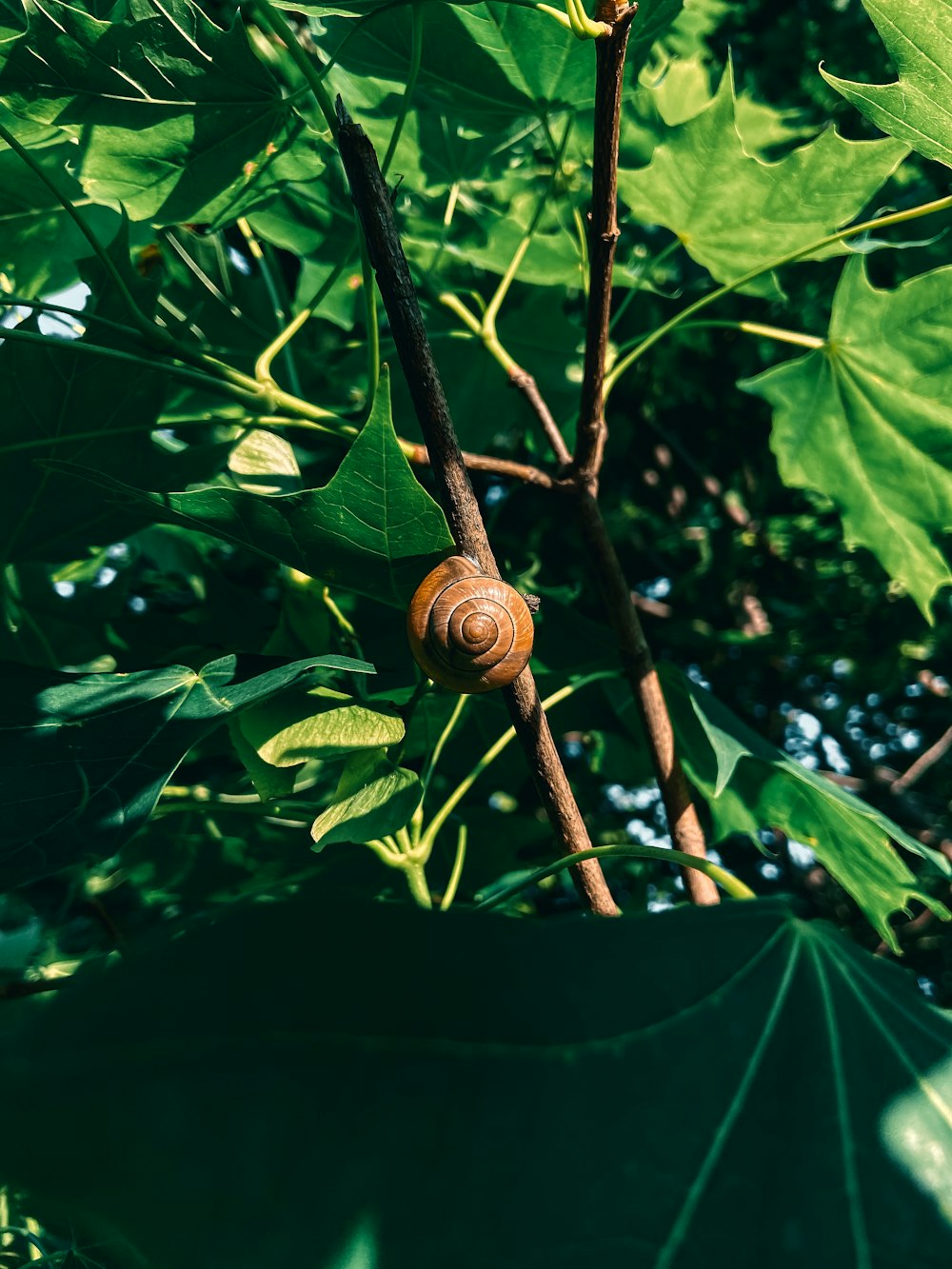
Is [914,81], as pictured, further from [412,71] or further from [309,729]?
[309,729]

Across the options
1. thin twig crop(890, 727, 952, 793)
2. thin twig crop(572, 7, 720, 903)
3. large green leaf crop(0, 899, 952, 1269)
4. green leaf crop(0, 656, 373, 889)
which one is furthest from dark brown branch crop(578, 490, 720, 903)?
thin twig crop(890, 727, 952, 793)

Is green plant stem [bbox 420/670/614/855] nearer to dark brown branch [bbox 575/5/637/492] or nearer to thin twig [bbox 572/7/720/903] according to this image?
thin twig [bbox 572/7/720/903]

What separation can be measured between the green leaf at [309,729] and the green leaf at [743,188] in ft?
1.86

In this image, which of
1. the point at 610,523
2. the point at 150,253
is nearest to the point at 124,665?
the point at 150,253

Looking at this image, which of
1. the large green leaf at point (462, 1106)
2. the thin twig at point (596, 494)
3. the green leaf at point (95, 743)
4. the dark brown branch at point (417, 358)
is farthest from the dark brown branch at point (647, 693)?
the large green leaf at point (462, 1106)

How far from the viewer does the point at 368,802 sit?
2.14 ft

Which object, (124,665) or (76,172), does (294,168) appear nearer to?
(76,172)

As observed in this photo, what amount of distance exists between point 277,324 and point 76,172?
1.08 ft

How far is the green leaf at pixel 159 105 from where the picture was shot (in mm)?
691

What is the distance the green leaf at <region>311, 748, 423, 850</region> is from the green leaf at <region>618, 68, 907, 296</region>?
23.2 inches

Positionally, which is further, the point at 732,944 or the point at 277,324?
the point at 277,324

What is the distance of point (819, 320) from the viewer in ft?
5.31

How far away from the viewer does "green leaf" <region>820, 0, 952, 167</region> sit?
0.61m

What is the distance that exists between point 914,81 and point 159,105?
20.9 inches
